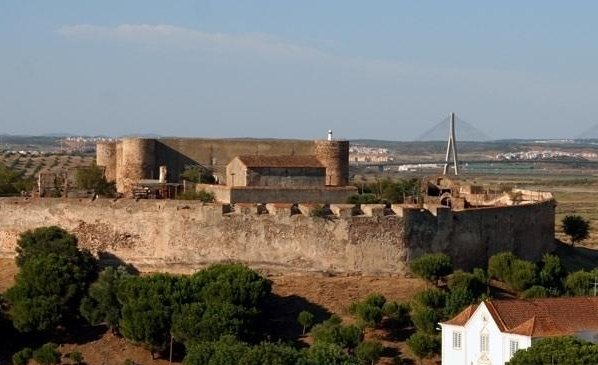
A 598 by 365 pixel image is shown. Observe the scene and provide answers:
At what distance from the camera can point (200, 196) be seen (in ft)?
125

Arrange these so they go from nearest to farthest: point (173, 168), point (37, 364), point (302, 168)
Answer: point (37, 364), point (302, 168), point (173, 168)

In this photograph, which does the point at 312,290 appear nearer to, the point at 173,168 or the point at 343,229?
the point at 343,229

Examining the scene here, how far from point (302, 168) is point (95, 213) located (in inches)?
277

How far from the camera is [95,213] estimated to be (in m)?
36.8

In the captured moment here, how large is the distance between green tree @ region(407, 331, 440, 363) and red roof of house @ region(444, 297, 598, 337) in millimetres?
739

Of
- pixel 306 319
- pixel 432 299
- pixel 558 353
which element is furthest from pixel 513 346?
pixel 306 319

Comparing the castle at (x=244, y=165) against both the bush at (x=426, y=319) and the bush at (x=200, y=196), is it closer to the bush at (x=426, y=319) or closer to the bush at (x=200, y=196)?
the bush at (x=200, y=196)

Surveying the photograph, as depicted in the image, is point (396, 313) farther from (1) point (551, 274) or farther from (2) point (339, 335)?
(1) point (551, 274)

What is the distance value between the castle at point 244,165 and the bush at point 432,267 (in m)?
6.08

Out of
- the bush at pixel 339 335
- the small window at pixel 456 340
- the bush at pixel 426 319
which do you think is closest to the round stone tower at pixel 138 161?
the bush at pixel 339 335

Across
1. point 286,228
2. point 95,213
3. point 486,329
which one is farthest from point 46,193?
point 486,329

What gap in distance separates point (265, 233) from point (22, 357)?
24.2 ft

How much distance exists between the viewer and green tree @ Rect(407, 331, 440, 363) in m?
29.9

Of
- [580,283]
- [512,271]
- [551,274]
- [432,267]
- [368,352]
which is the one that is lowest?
[368,352]
